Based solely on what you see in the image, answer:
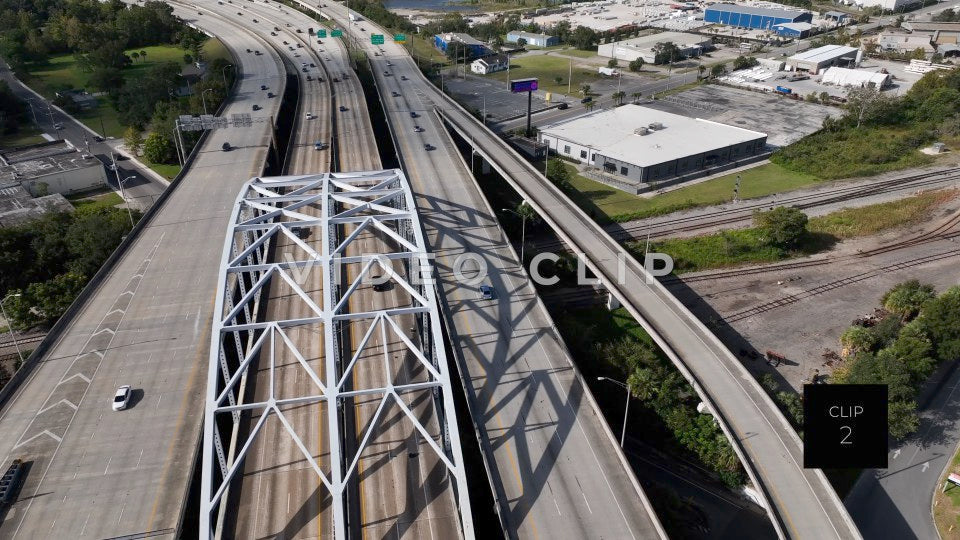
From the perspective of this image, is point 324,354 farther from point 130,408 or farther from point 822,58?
point 822,58

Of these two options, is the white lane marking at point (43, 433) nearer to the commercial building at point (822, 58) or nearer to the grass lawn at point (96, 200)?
the grass lawn at point (96, 200)

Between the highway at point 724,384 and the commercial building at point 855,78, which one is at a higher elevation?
the commercial building at point 855,78

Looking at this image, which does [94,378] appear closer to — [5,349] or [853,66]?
[5,349]

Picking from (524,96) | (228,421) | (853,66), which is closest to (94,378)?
(228,421)

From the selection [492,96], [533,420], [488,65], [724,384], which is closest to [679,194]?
[724,384]

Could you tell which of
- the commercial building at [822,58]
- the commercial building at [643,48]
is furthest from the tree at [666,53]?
the commercial building at [822,58]
